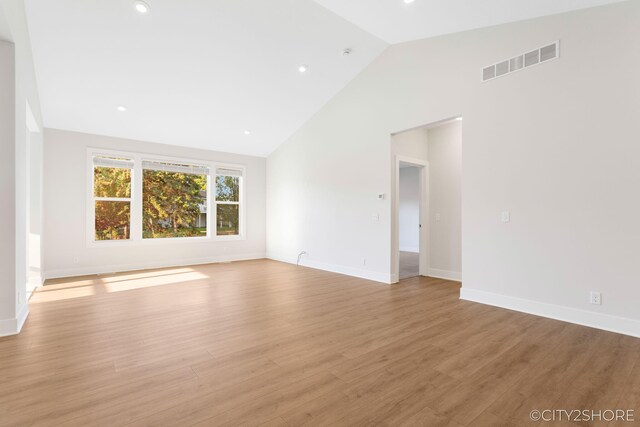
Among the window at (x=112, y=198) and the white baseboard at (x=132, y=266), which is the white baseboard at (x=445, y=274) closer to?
the white baseboard at (x=132, y=266)

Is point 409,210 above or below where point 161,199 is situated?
below

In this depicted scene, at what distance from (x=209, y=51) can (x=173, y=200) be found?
3619 millimetres

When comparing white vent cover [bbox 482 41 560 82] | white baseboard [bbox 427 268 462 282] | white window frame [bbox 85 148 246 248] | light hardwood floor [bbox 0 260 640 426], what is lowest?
light hardwood floor [bbox 0 260 640 426]

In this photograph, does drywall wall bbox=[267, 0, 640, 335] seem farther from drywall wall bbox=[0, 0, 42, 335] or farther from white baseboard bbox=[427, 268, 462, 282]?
drywall wall bbox=[0, 0, 42, 335]

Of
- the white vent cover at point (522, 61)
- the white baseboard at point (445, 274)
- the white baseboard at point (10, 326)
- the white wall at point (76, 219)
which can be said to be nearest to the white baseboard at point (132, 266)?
the white wall at point (76, 219)

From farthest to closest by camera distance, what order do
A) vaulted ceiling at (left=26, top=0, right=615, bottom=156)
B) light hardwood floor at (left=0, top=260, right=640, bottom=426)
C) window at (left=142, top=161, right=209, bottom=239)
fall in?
window at (left=142, top=161, right=209, bottom=239)
vaulted ceiling at (left=26, top=0, right=615, bottom=156)
light hardwood floor at (left=0, top=260, right=640, bottom=426)

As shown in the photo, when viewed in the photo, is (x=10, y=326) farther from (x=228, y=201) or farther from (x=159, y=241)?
(x=228, y=201)

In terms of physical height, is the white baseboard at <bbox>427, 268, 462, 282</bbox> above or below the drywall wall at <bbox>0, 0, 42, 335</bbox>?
below

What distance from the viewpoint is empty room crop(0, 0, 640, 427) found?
201cm

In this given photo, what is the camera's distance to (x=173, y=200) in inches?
265

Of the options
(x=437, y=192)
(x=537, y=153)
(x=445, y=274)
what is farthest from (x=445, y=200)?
(x=537, y=153)

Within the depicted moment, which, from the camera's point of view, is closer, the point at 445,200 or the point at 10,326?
the point at 10,326

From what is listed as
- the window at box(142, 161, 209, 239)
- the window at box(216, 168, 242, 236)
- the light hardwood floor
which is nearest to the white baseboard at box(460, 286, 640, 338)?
the light hardwood floor

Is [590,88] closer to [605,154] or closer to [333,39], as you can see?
[605,154]
